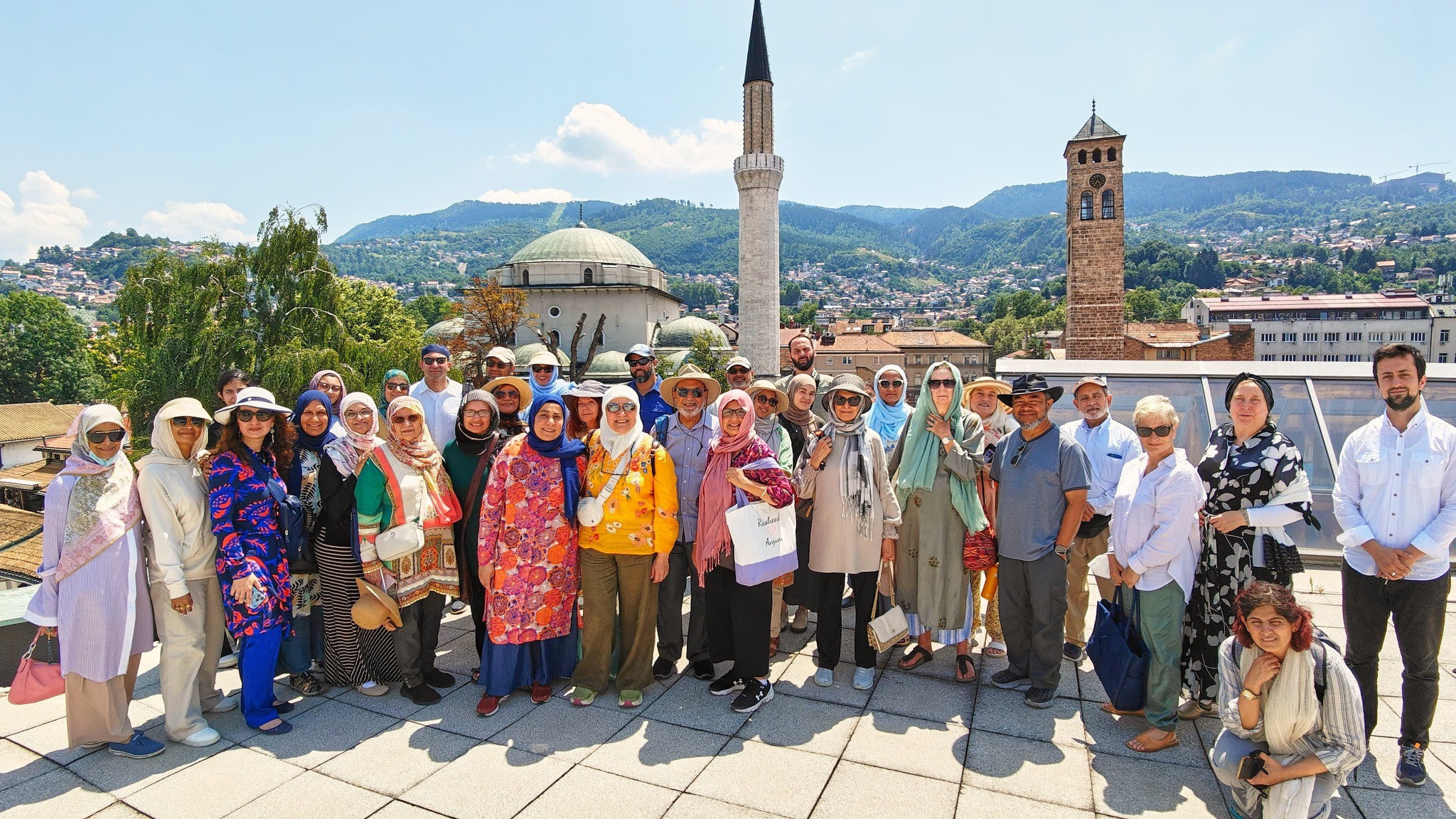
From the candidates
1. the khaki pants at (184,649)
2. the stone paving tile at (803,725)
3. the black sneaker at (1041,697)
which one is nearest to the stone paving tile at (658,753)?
the stone paving tile at (803,725)

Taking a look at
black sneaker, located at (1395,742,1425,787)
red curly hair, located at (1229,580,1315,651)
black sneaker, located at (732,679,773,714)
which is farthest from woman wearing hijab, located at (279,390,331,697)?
black sneaker, located at (1395,742,1425,787)

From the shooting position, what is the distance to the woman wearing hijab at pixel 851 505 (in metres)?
3.85

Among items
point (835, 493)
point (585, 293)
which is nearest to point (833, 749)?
point (835, 493)

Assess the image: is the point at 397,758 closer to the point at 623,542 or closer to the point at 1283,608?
the point at 623,542

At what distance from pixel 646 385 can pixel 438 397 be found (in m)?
1.52

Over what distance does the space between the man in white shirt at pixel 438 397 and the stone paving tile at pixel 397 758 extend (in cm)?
212

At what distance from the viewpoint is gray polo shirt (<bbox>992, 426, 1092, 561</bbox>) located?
3.65m

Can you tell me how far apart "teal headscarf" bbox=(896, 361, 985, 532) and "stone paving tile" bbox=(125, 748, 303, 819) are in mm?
3334

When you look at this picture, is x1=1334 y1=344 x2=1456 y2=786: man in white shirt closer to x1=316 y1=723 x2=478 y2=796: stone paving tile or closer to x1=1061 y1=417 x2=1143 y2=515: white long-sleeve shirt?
x1=1061 y1=417 x2=1143 y2=515: white long-sleeve shirt

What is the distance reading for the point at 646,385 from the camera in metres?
5.28

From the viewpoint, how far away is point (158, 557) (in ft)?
10.6

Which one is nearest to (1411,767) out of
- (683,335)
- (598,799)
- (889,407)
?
(889,407)

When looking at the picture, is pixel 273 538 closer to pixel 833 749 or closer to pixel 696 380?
pixel 696 380

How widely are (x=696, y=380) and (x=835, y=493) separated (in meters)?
1.00
